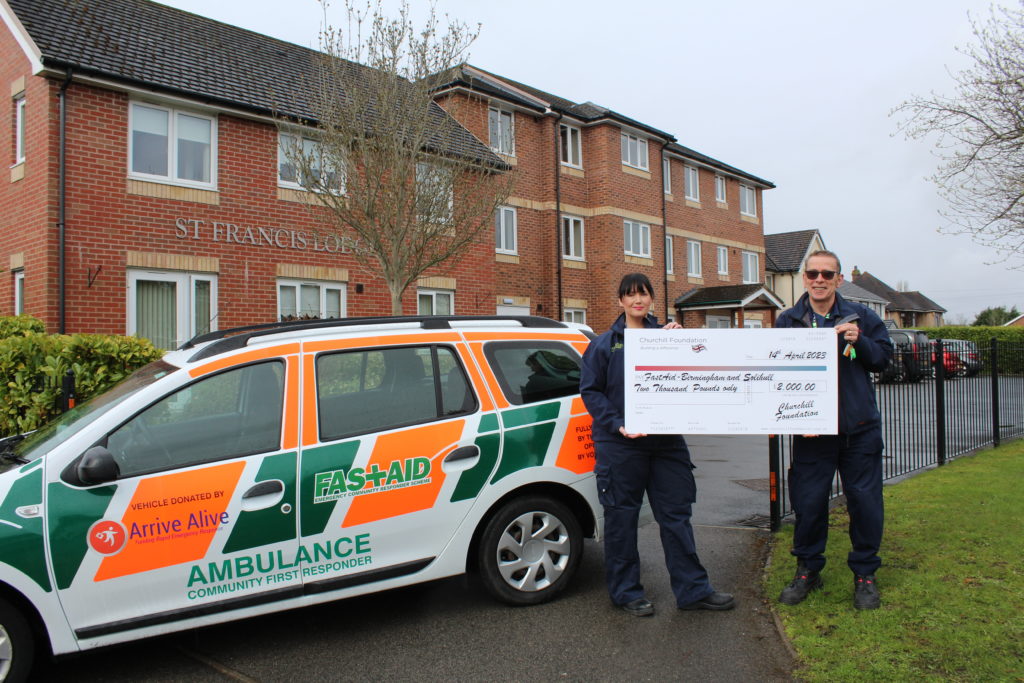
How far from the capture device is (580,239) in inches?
920

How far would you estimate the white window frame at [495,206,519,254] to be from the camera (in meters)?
20.9

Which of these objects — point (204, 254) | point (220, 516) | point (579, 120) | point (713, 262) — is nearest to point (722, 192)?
point (713, 262)

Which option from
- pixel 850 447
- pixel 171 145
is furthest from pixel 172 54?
pixel 850 447

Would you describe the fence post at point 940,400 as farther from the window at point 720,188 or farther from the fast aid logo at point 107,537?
the window at point 720,188

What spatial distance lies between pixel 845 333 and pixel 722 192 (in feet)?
89.4

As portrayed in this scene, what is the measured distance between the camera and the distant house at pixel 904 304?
6769 cm

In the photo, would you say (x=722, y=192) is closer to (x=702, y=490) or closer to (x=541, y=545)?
(x=702, y=490)

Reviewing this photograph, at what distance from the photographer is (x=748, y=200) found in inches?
1240

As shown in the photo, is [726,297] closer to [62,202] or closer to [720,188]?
[720,188]

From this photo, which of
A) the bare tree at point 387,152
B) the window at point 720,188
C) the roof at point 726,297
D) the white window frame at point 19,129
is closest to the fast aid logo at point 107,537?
the bare tree at point 387,152

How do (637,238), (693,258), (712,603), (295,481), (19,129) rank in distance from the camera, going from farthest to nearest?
(693,258) → (637,238) → (19,129) → (712,603) → (295,481)

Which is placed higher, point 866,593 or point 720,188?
point 720,188

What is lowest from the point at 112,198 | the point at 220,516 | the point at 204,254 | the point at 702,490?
the point at 702,490

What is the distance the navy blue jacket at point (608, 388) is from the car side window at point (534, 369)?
1.28 feet
